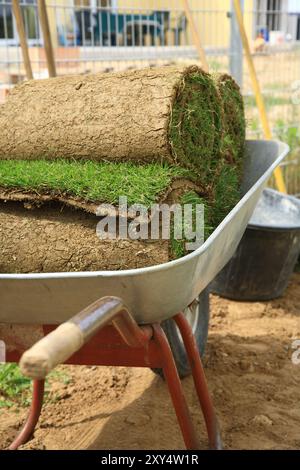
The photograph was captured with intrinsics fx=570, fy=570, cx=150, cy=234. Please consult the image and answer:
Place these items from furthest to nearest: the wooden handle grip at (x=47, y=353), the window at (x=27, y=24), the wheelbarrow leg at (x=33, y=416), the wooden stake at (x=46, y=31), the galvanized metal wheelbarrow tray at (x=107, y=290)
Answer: the window at (x=27, y=24) < the wooden stake at (x=46, y=31) < the wheelbarrow leg at (x=33, y=416) < the galvanized metal wheelbarrow tray at (x=107, y=290) < the wooden handle grip at (x=47, y=353)

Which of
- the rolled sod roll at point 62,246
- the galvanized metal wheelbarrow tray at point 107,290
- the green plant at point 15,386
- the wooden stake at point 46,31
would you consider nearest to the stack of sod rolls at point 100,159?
the rolled sod roll at point 62,246

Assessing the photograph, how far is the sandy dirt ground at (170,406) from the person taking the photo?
224 centimetres

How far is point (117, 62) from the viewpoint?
4207 mm

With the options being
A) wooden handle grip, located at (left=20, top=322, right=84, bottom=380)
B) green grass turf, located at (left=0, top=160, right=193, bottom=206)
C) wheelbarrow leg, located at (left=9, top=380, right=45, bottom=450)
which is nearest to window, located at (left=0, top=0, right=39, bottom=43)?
green grass turf, located at (left=0, top=160, right=193, bottom=206)

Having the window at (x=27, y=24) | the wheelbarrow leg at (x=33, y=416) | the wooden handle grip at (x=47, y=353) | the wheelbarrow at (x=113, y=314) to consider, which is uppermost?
the window at (x=27, y=24)

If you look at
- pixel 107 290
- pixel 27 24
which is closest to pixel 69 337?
pixel 107 290

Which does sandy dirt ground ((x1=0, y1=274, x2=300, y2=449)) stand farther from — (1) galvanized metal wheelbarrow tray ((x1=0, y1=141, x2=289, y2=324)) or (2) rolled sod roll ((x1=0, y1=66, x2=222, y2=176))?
(2) rolled sod roll ((x1=0, y1=66, x2=222, y2=176))

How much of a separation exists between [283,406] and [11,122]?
1.63m

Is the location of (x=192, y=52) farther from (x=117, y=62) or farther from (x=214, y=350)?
(x=214, y=350)

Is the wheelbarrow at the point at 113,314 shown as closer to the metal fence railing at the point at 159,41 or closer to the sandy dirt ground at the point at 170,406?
the sandy dirt ground at the point at 170,406

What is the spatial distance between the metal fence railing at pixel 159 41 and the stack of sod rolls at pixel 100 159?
1731mm

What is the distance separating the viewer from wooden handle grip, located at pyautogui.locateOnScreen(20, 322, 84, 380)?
3.37ft

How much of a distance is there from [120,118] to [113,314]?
0.77 metres
